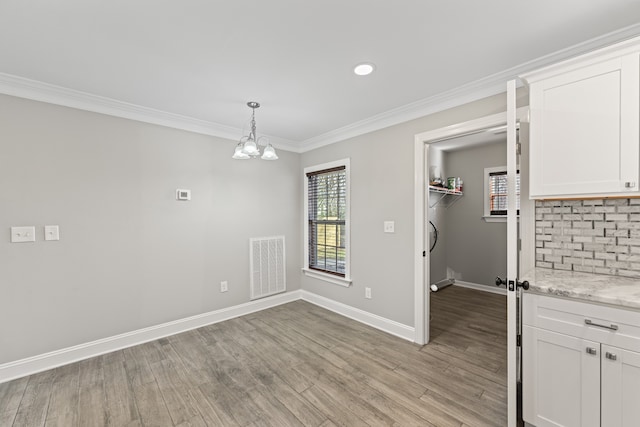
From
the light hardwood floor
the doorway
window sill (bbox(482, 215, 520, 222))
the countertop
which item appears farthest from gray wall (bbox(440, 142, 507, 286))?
the countertop

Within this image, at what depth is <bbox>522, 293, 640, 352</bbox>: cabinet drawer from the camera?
4.06 ft

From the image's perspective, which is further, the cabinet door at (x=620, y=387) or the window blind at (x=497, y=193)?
the window blind at (x=497, y=193)

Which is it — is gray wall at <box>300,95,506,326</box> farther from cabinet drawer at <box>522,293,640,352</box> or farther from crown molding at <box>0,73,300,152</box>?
crown molding at <box>0,73,300,152</box>

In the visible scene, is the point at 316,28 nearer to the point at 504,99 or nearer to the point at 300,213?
the point at 504,99

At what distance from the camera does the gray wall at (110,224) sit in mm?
2203

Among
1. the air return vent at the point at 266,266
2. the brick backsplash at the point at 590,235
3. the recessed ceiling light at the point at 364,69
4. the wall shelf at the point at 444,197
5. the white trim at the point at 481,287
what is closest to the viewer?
the brick backsplash at the point at 590,235

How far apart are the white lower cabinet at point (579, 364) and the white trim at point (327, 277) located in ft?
6.88

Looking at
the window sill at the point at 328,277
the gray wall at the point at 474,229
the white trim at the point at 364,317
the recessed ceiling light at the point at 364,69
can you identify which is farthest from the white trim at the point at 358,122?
the gray wall at the point at 474,229

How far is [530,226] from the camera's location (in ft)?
6.56

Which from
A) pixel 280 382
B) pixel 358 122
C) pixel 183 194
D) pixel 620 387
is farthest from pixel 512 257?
pixel 183 194

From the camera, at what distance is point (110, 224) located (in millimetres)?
2607

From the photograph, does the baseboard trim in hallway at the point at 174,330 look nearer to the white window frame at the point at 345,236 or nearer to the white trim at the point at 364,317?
the white trim at the point at 364,317

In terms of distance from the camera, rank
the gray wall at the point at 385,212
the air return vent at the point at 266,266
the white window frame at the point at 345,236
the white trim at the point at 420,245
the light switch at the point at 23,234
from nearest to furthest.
A: the light switch at the point at 23,234
the white trim at the point at 420,245
the gray wall at the point at 385,212
the white window frame at the point at 345,236
the air return vent at the point at 266,266

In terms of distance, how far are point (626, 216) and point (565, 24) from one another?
1248 millimetres
